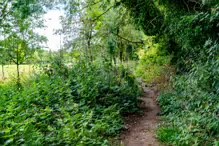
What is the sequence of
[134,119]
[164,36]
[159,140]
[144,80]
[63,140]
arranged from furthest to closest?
1. [144,80]
2. [164,36]
3. [134,119]
4. [159,140]
5. [63,140]

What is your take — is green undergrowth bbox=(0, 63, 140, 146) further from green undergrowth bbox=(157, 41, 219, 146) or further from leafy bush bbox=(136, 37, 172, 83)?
leafy bush bbox=(136, 37, 172, 83)

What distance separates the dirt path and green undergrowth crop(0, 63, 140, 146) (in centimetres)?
31

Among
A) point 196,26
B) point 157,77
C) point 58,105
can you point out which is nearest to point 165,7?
point 196,26

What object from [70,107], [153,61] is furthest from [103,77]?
[153,61]

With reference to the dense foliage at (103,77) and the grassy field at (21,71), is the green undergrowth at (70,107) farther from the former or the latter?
the grassy field at (21,71)

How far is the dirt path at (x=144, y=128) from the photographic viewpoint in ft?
13.2

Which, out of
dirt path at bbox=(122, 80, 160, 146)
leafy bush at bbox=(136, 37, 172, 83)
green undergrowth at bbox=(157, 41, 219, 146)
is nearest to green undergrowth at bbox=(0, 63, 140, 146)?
dirt path at bbox=(122, 80, 160, 146)

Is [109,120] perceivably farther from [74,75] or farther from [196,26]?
[196,26]

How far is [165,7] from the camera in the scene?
23.4ft

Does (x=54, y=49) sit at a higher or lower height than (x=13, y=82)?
higher

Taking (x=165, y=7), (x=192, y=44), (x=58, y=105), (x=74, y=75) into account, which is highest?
(x=165, y=7)

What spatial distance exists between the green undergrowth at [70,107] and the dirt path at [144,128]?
31 cm

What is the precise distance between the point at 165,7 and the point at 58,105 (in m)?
5.29

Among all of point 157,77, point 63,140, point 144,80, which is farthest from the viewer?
point 144,80
